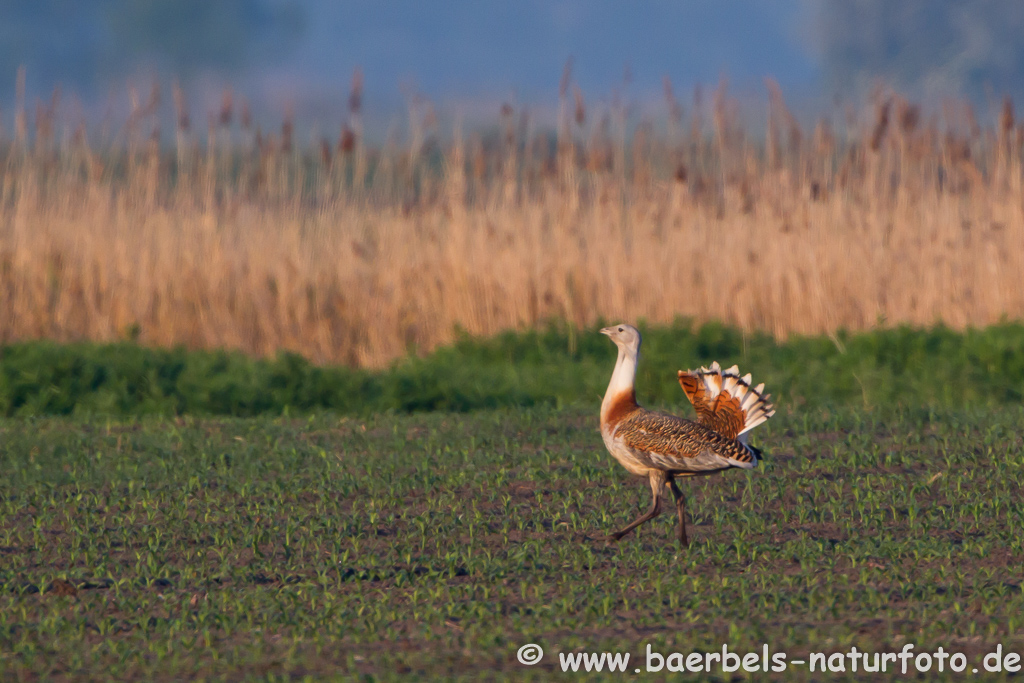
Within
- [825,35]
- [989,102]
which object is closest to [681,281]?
[989,102]

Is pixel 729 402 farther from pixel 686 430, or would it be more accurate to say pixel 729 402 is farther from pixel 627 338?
pixel 627 338

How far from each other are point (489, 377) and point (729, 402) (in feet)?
17.5

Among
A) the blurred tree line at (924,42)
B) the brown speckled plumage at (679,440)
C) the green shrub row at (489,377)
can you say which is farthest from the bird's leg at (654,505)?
the blurred tree line at (924,42)

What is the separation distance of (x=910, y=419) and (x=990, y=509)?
216 cm

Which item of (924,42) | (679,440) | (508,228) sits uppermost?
(924,42)

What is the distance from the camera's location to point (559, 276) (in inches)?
508

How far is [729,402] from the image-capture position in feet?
19.4

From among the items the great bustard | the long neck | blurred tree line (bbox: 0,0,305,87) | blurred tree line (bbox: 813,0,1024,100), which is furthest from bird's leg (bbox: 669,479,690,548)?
blurred tree line (bbox: 0,0,305,87)

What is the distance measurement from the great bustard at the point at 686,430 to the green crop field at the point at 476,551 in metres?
0.36

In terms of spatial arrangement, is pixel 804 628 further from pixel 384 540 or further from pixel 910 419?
pixel 910 419

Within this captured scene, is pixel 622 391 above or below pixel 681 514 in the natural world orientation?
above

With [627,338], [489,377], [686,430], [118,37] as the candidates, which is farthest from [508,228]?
[118,37]

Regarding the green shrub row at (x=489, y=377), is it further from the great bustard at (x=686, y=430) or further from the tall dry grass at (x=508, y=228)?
the great bustard at (x=686, y=430)

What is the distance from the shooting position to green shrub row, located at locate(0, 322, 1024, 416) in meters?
10.4
